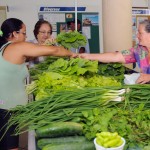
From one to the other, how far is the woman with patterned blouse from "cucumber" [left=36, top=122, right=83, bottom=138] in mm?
949

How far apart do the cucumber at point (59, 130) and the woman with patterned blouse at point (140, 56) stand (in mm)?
949

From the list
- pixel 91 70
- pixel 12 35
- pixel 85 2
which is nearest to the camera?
pixel 91 70

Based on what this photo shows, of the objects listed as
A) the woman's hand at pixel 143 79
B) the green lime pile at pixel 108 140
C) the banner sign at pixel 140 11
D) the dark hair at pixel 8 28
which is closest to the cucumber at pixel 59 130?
the green lime pile at pixel 108 140

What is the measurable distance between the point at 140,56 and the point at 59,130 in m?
1.47

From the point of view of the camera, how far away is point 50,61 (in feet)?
9.59

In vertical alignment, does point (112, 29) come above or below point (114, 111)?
above

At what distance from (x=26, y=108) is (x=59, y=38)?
146 cm

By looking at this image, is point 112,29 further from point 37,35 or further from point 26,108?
point 26,108

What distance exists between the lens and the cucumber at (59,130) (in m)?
1.52

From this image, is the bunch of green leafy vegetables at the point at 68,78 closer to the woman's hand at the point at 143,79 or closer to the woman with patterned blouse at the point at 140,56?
the woman's hand at the point at 143,79

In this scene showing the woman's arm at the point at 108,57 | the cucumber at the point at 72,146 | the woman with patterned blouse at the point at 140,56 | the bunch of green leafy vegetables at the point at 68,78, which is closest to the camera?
the cucumber at the point at 72,146

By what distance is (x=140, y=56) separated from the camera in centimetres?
268

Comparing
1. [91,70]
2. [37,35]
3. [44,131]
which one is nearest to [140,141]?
[44,131]

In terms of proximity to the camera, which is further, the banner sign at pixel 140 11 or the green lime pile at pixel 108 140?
the banner sign at pixel 140 11
